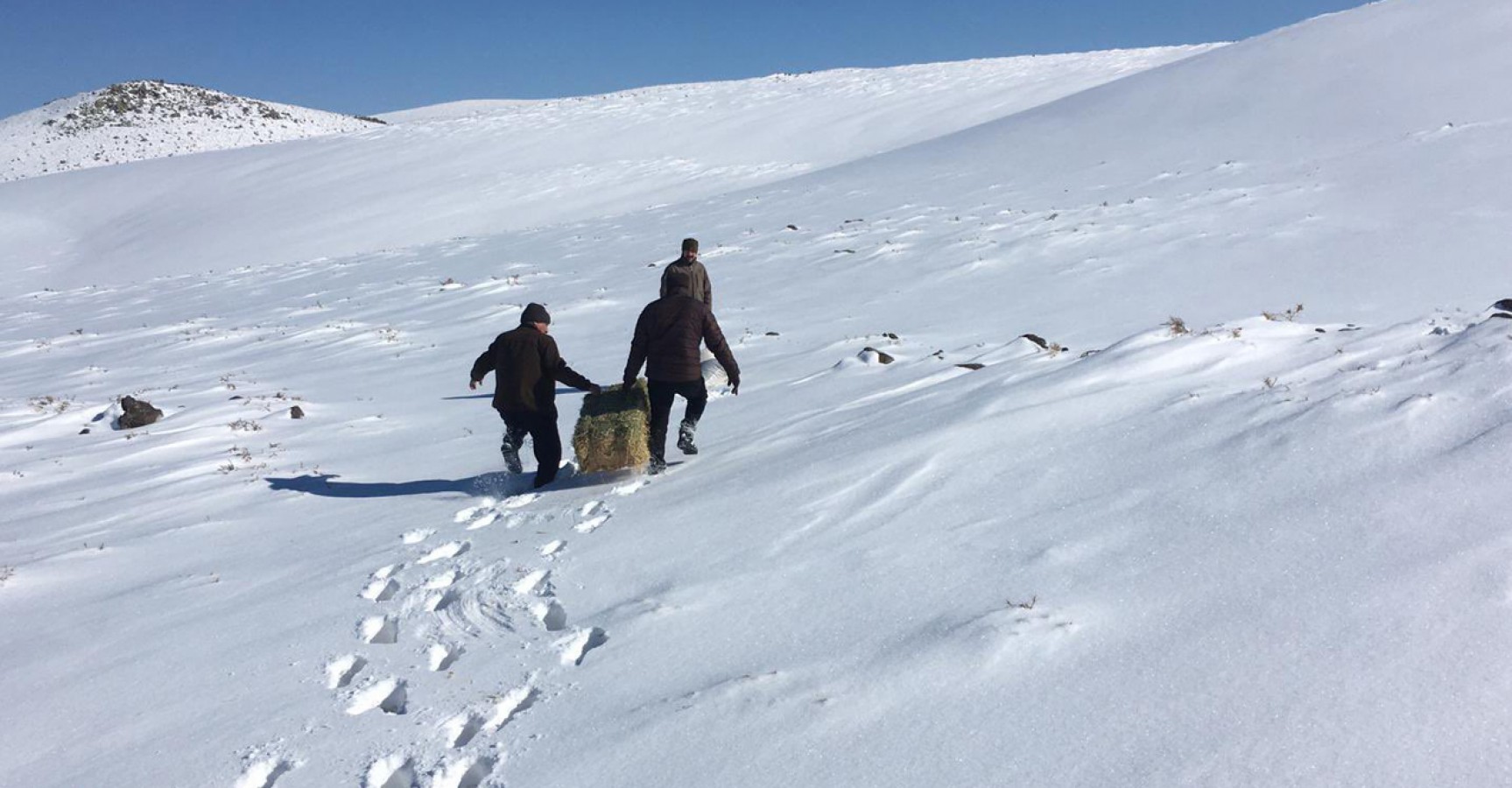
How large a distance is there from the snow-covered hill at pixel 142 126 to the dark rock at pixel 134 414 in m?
44.7

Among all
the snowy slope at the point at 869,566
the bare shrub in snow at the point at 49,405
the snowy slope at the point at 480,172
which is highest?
the snowy slope at the point at 480,172

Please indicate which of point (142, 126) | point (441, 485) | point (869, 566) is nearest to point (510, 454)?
point (441, 485)

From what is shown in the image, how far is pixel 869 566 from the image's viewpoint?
4457 millimetres

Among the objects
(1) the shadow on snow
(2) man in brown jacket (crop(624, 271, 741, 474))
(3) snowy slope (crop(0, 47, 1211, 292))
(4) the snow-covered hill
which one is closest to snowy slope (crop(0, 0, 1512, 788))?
(1) the shadow on snow

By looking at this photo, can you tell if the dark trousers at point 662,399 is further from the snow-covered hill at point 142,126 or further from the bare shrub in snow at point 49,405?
the snow-covered hill at point 142,126

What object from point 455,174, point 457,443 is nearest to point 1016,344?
point 457,443

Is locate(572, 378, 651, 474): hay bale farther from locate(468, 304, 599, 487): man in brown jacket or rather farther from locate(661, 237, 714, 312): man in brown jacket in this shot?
locate(661, 237, 714, 312): man in brown jacket

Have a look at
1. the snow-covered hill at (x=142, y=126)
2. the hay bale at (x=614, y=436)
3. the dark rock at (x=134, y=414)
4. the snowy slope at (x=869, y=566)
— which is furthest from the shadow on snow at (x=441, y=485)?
the snow-covered hill at (x=142, y=126)

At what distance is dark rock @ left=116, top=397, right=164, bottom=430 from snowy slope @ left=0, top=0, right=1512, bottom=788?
12.0 inches

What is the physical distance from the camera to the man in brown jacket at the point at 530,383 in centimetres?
690

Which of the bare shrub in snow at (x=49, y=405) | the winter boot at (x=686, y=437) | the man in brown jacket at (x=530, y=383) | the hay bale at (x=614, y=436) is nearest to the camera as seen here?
the hay bale at (x=614, y=436)

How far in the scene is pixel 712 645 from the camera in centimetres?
406

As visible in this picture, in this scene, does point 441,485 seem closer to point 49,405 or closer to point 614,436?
point 614,436

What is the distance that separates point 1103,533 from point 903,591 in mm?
875
